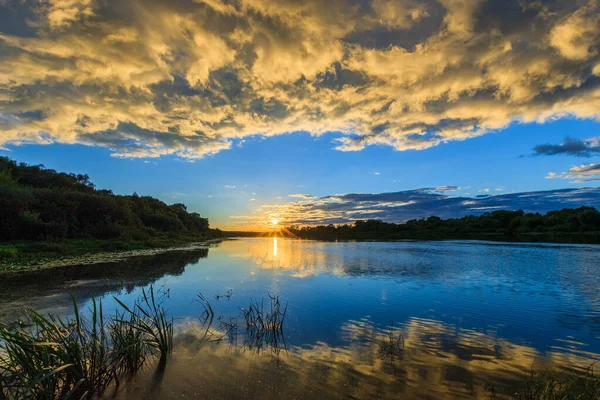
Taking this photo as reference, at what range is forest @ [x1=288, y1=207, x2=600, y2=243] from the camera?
87250 mm

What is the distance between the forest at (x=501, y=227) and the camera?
87.2 m

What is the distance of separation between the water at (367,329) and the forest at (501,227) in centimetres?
6563

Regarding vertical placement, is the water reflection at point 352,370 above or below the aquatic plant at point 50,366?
below

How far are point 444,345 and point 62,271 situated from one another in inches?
985

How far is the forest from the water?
215 ft

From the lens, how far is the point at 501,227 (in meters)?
117

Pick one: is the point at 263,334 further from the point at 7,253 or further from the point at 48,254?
the point at 48,254

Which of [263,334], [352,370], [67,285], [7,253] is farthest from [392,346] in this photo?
[7,253]

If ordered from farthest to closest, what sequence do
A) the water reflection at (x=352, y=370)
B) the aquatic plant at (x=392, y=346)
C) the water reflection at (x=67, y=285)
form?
the water reflection at (x=67, y=285), the aquatic plant at (x=392, y=346), the water reflection at (x=352, y=370)

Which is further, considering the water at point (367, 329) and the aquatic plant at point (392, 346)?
the aquatic plant at point (392, 346)

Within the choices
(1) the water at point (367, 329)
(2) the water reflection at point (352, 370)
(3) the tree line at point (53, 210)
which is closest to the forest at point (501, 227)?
(1) the water at point (367, 329)

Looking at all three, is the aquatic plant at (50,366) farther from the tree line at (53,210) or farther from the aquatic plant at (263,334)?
the tree line at (53,210)

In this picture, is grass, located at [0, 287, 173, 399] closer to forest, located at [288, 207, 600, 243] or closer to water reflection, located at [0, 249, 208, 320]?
water reflection, located at [0, 249, 208, 320]

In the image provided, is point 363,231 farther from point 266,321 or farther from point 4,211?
point 266,321
